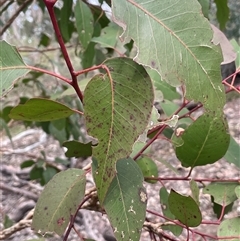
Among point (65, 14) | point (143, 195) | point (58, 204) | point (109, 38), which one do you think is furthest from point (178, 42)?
point (65, 14)

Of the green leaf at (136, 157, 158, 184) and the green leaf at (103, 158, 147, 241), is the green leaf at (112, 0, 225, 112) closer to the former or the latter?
the green leaf at (103, 158, 147, 241)

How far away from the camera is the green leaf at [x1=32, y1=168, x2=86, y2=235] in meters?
0.58

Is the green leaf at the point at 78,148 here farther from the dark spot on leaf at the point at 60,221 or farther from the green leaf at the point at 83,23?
the green leaf at the point at 83,23

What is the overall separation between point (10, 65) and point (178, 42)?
23cm

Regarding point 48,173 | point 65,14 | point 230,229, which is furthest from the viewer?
point 48,173

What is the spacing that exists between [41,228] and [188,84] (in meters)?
0.33

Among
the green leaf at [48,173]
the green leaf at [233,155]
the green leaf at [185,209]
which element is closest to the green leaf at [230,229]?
the green leaf at [185,209]

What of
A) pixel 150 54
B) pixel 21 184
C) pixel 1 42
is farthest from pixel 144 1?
pixel 21 184

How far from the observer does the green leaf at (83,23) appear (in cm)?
106

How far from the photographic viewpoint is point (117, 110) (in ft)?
1.48

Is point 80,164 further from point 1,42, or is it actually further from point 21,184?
point 1,42

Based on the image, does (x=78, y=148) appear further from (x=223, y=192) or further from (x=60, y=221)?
(x=223, y=192)

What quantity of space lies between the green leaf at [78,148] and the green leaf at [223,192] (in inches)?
9.0

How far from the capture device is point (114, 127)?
17.6 inches
